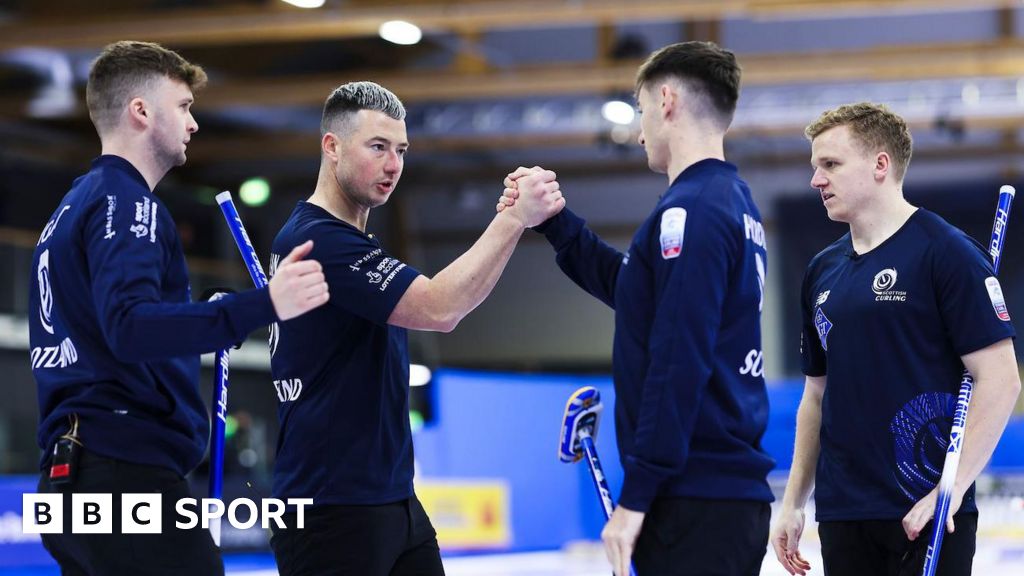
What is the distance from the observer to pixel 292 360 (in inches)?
143

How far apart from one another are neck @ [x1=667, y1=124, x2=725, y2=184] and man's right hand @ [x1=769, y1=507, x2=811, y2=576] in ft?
4.17

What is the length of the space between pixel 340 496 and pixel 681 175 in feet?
4.27

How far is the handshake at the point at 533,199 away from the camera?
376cm

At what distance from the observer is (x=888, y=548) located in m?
3.63

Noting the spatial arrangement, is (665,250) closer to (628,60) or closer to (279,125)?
(628,60)

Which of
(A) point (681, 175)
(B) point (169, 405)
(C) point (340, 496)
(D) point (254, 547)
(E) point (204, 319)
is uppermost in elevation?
(A) point (681, 175)

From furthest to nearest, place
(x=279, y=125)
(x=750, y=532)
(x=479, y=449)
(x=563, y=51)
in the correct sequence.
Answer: (x=279, y=125) < (x=563, y=51) < (x=479, y=449) < (x=750, y=532)

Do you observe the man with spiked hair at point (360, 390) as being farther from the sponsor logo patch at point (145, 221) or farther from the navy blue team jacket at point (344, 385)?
the sponsor logo patch at point (145, 221)

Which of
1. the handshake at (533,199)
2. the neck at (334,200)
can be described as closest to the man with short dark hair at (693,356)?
the handshake at (533,199)

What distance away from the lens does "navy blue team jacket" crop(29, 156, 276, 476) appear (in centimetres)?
306

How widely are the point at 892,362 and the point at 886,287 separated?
22cm

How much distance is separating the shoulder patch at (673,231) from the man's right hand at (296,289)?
0.86m

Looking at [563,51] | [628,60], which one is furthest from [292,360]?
[563,51]

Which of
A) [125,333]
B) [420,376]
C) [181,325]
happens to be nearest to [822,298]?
[181,325]
